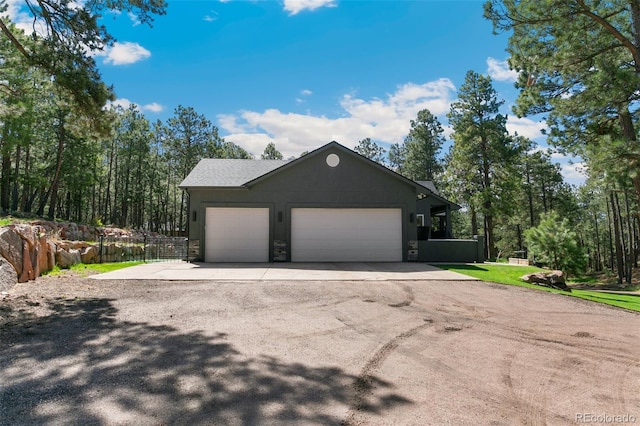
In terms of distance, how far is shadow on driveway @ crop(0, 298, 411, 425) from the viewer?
8.52ft

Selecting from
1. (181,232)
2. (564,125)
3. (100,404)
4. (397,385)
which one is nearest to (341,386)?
(397,385)

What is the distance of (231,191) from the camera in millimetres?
14328

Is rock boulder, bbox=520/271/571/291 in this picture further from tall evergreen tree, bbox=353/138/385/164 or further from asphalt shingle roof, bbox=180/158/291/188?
tall evergreen tree, bbox=353/138/385/164

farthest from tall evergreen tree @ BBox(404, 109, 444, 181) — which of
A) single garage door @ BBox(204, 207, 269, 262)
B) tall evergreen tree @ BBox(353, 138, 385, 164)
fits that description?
single garage door @ BBox(204, 207, 269, 262)

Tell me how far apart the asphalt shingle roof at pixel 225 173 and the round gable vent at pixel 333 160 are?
2.02m

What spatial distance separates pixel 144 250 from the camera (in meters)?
14.8

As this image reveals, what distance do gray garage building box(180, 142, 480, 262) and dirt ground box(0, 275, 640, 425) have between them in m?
7.37

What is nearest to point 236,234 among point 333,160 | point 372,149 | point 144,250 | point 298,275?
point 144,250

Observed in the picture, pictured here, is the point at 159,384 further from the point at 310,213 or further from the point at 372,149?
the point at 372,149

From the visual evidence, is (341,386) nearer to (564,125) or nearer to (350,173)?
(350,173)

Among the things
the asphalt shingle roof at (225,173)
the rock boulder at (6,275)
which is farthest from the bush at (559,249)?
the rock boulder at (6,275)

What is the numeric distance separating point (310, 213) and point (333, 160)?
2.52m

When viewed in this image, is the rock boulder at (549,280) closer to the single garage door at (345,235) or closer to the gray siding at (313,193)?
the gray siding at (313,193)

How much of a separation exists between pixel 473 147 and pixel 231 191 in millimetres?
18213
